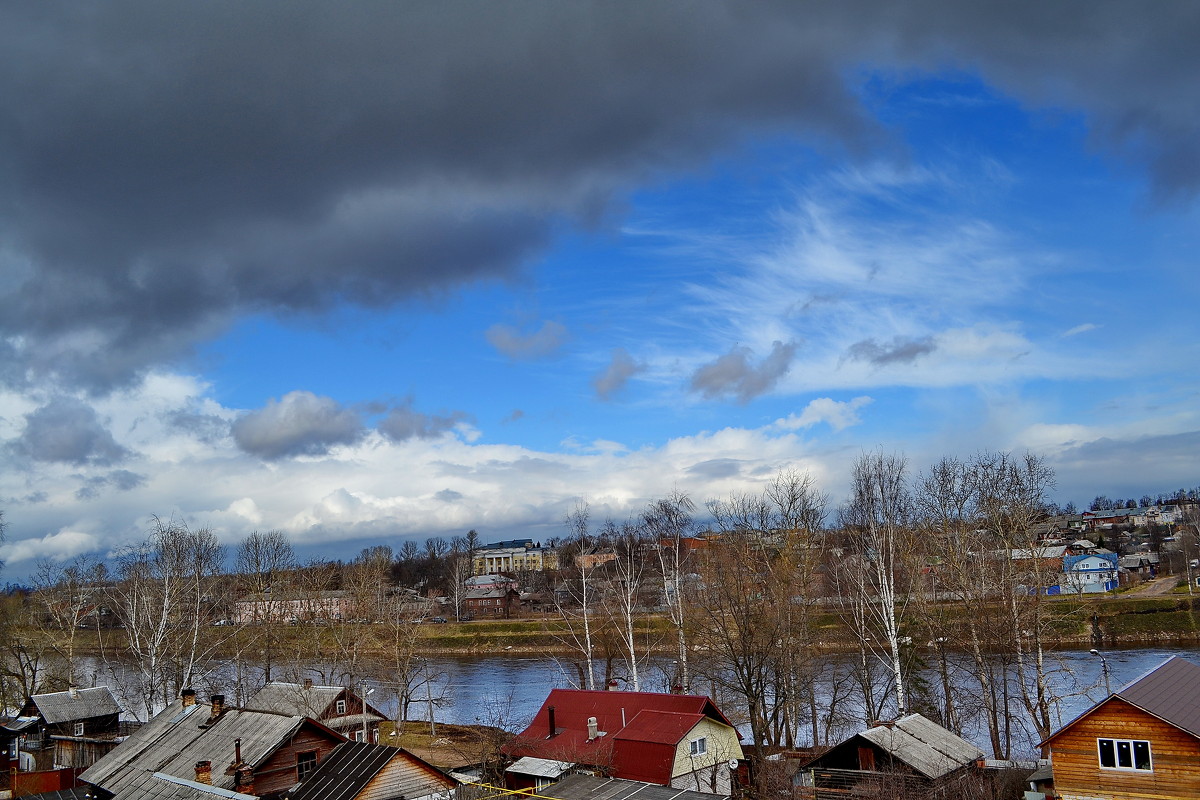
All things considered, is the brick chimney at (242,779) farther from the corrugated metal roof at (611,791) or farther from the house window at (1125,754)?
the house window at (1125,754)

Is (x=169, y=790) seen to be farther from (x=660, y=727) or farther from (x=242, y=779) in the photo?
(x=660, y=727)

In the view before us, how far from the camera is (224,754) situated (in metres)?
27.9

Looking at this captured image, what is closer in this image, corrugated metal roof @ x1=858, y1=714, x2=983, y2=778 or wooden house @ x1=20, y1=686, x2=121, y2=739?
corrugated metal roof @ x1=858, y1=714, x2=983, y2=778

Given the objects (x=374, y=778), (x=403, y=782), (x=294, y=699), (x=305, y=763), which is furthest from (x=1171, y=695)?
(x=294, y=699)

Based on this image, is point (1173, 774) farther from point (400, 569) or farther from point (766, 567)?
point (400, 569)

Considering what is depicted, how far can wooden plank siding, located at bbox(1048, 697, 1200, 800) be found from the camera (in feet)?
70.6

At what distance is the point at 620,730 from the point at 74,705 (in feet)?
97.5

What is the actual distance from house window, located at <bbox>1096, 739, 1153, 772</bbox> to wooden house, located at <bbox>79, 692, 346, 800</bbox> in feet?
79.3

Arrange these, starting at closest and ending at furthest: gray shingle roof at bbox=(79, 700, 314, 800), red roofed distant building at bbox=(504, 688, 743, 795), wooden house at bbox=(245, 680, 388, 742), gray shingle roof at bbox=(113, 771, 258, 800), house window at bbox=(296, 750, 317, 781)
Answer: gray shingle roof at bbox=(113, 771, 258, 800) < gray shingle roof at bbox=(79, 700, 314, 800) < house window at bbox=(296, 750, 317, 781) < red roofed distant building at bbox=(504, 688, 743, 795) < wooden house at bbox=(245, 680, 388, 742)

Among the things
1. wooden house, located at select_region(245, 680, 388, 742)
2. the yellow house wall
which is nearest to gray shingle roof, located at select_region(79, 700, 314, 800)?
wooden house, located at select_region(245, 680, 388, 742)

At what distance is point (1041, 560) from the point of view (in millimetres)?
34625

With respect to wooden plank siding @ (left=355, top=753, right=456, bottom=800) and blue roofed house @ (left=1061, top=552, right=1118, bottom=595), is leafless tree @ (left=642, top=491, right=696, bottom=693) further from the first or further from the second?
blue roofed house @ (left=1061, top=552, right=1118, bottom=595)

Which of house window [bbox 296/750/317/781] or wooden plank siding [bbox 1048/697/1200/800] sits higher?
wooden plank siding [bbox 1048/697/1200/800]

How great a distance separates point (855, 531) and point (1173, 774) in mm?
22730
